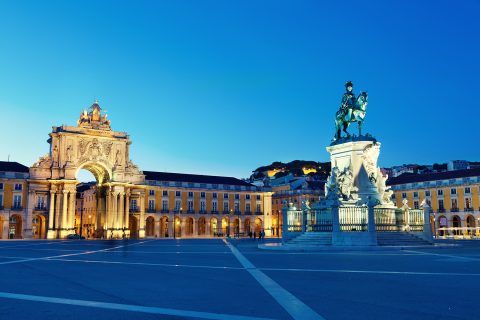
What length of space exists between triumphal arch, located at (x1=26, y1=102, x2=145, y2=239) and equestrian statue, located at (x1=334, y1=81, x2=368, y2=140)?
56094 mm

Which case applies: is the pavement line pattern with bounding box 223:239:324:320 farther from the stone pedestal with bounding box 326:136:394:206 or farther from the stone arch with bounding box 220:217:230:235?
the stone arch with bounding box 220:217:230:235

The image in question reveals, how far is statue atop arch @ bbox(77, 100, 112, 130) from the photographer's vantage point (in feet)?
276

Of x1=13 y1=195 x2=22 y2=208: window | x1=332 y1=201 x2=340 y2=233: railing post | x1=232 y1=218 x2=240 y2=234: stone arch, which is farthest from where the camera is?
x1=232 y1=218 x2=240 y2=234: stone arch

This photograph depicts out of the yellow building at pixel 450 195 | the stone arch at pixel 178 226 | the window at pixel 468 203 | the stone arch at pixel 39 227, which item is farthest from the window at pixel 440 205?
the stone arch at pixel 39 227

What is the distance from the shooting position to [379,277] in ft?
41.3

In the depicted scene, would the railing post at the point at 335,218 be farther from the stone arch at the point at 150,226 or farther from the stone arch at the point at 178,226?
the stone arch at the point at 178,226

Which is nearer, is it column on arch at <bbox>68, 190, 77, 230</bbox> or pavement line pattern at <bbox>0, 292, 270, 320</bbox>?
pavement line pattern at <bbox>0, 292, 270, 320</bbox>

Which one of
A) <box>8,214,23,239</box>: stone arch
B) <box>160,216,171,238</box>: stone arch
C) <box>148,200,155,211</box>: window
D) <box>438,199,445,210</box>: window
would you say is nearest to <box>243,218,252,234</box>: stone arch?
<box>160,216,171,238</box>: stone arch

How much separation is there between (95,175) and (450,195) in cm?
6321

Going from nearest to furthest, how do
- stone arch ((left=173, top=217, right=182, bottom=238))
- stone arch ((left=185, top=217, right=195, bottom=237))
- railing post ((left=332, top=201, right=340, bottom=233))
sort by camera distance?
1. railing post ((left=332, top=201, right=340, bottom=233))
2. stone arch ((left=173, top=217, right=182, bottom=238))
3. stone arch ((left=185, top=217, right=195, bottom=237))

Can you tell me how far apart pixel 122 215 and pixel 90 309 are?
76.2 m

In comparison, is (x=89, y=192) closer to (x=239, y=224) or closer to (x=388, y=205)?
(x=239, y=224)

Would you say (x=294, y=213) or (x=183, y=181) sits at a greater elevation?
(x=183, y=181)

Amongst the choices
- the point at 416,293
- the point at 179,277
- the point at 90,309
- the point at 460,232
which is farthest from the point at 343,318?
the point at 460,232
